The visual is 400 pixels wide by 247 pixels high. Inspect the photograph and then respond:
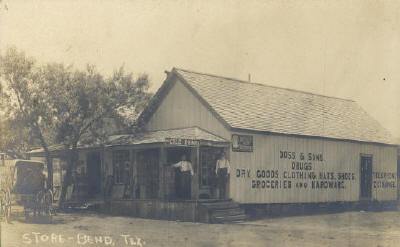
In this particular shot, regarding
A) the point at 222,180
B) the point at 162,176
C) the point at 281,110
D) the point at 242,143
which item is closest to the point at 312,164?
the point at 281,110

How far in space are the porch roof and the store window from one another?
688 millimetres

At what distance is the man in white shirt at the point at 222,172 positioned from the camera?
64.5 ft

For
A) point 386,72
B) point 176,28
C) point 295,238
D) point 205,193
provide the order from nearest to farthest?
point 295,238 → point 386,72 → point 176,28 → point 205,193

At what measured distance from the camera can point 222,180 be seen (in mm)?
19859

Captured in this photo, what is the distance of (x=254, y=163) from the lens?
814 inches

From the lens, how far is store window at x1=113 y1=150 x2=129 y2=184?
76.4 ft

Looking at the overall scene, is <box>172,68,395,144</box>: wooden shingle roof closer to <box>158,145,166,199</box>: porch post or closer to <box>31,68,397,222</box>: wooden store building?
Answer: <box>31,68,397,222</box>: wooden store building

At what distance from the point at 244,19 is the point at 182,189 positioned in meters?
8.22

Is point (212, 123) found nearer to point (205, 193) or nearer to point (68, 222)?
point (205, 193)

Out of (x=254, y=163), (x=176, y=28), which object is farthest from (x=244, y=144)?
(x=176, y=28)

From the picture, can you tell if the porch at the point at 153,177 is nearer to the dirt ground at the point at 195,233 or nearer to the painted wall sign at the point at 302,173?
the dirt ground at the point at 195,233

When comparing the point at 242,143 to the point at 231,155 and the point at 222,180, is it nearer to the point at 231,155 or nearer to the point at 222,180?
the point at 231,155

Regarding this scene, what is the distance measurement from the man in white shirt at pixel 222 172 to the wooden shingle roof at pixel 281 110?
125cm

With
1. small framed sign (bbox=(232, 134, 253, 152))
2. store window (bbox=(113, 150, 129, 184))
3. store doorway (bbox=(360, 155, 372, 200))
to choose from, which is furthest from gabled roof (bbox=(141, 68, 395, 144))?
store window (bbox=(113, 150, 129, 184))
